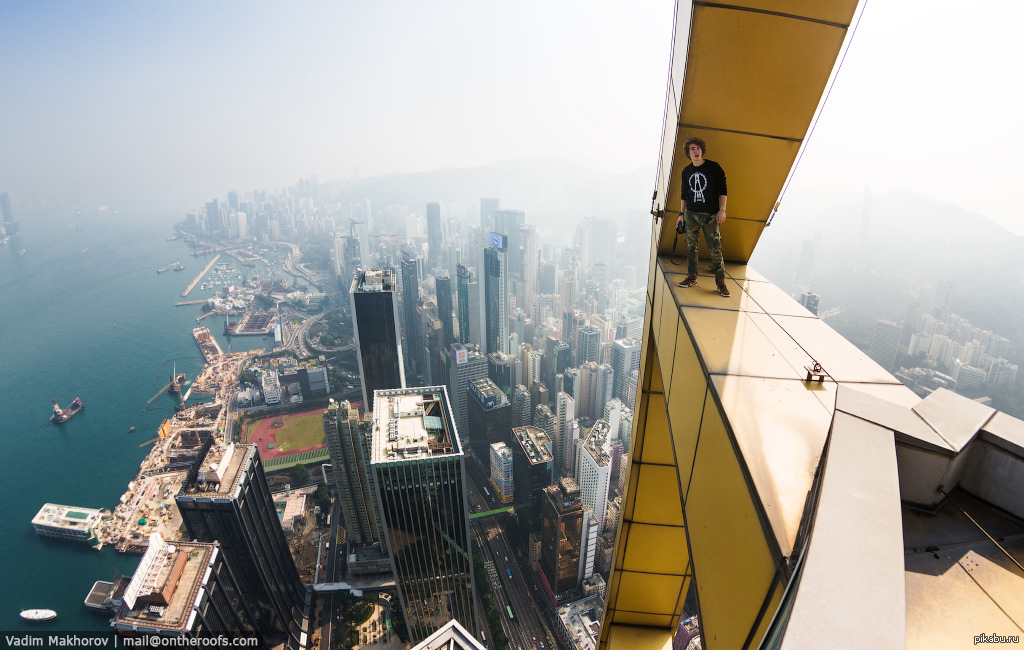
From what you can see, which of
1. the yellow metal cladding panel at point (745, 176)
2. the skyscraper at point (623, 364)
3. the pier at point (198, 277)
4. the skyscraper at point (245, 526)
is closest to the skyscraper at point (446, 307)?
the skyscraper at point (623, 364)

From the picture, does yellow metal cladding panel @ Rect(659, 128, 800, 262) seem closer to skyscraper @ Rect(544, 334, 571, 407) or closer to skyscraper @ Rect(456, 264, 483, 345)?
skyscraper @ Rect(544, 334, 571, 407)

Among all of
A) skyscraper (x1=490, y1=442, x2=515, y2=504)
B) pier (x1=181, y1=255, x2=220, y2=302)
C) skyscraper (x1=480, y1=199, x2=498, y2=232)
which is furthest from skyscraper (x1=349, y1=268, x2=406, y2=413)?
pier (x1=181, y1=255, x2=220, y2=302)

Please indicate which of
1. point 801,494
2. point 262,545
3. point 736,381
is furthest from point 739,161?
point 262,545

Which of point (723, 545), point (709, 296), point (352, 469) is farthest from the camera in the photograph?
point (352, 469)

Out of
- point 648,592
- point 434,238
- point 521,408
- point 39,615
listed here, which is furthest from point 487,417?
point 434,238

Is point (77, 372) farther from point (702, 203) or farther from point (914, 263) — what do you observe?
point (914, 263)

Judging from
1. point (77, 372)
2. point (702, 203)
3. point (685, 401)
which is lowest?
point (77, 372)

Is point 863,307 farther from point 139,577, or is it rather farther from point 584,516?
point 139,577
